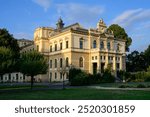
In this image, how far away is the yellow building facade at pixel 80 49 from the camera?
6262cm

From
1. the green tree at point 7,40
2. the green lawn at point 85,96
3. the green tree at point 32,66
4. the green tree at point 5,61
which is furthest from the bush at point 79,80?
the green lawn at point 85,96

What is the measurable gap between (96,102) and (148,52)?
244 ft

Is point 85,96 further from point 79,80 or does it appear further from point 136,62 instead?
→ point 136,62

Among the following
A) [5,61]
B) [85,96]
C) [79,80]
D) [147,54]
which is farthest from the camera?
[147,54]

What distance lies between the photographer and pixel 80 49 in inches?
2514

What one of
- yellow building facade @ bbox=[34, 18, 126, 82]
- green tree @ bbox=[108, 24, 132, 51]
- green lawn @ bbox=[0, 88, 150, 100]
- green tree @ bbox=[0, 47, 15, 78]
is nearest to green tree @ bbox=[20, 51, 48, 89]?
green tree @ bbox=[0, 47, 15, 78]

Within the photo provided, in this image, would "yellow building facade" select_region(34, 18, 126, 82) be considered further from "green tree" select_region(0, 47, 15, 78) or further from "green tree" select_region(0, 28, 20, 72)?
"green tree" select_region(0, 47, 15, 78)

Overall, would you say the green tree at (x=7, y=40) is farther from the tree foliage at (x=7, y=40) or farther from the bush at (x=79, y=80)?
the bush at (x=79, y=80)

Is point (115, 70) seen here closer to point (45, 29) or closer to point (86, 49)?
point (86, 49)

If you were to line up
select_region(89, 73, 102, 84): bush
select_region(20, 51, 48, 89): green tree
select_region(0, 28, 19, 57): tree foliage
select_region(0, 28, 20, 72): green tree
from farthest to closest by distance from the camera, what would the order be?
select_region(89, 73, 102, 84): bush < select_region(0, 28, 19, 57): tree foliage < select_region(0, 28, 20, 72): green tree < select_region(20, 51, 48, 89): green tree

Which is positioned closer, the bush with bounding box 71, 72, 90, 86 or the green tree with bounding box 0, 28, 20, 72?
the green tree with bounding box 0, 28, 20, 72

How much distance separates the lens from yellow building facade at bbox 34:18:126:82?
62625 mm

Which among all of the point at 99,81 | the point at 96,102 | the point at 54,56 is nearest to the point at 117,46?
the point at 54,56

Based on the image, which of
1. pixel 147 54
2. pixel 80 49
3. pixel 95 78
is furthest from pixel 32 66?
pixel 147 54
